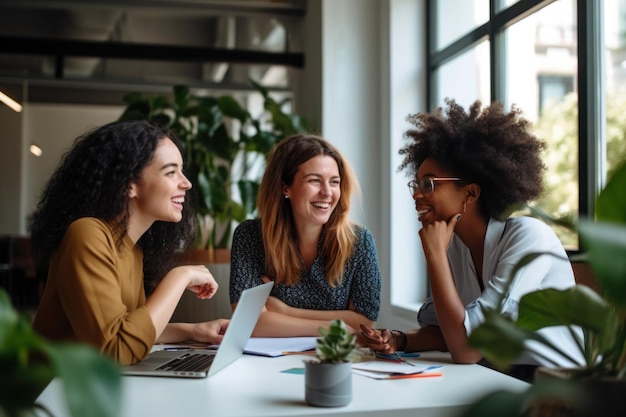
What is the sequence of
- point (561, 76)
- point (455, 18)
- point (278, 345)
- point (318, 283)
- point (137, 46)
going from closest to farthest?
1. point (278, 345)
2. point (318, 283)
3. point (561, 76)
4. point (455, 18)
5. point (137, 46)

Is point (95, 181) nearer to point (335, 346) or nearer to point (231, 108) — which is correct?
point (335, 346)

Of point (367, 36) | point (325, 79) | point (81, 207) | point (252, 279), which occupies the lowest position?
point (252, 279)

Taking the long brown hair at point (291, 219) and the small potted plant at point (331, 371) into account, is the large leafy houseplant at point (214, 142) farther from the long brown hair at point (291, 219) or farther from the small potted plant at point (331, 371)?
the small potted plant at point (331, 371)

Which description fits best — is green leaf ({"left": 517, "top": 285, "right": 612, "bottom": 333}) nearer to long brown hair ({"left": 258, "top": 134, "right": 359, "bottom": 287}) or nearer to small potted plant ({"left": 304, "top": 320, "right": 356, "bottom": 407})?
small potted plant ({"left": 304, "top": 320, "right": 356, "bottom": 407})

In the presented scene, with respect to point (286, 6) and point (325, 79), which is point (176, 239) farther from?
point (286, 6)

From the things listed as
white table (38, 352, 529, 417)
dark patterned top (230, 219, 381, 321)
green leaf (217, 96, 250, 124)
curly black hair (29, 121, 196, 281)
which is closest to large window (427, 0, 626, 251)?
dark patterned top (230, 219, 381, 321)

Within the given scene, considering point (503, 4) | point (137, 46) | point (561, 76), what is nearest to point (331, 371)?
point (561, 76)

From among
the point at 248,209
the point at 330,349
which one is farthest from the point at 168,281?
the point at 248,209

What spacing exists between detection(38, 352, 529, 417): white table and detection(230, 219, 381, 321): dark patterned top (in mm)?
818

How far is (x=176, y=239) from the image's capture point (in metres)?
2.28

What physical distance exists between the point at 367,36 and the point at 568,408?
4264 mm

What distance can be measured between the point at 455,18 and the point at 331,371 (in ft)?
11.8

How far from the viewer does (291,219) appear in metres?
2.75

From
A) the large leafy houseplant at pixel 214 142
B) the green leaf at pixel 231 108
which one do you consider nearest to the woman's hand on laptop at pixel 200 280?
the large leafy houseplant at pixel 214 142
